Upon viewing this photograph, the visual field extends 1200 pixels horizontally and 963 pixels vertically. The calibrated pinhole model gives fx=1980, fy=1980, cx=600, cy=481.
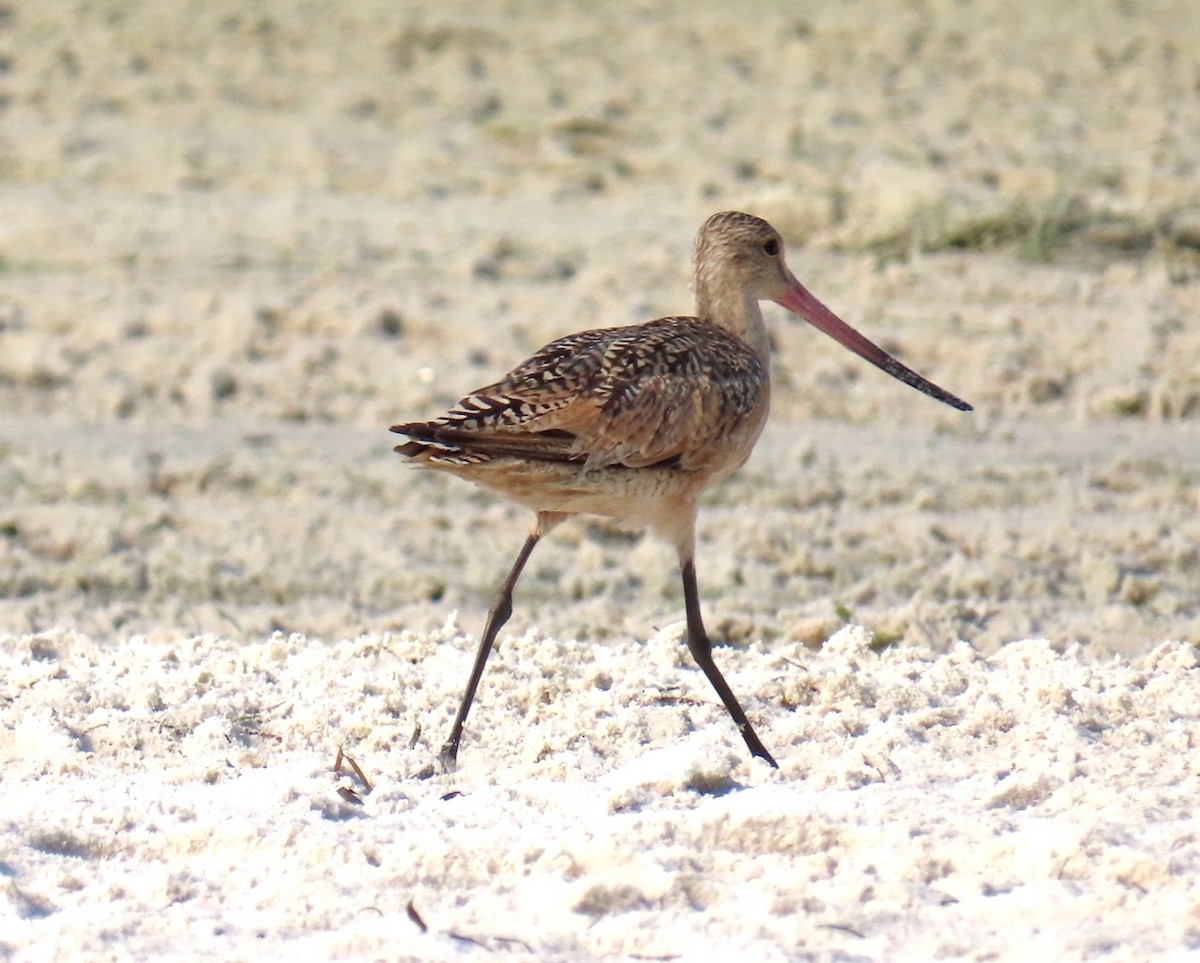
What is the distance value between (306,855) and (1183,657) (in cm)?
219

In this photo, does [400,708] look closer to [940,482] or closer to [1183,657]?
[1183,657]

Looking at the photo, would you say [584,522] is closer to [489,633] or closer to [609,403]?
[489,633]

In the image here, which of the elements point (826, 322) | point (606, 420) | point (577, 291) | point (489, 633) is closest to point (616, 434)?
point (606, 420)

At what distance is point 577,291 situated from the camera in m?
7.58

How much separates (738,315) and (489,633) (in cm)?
112

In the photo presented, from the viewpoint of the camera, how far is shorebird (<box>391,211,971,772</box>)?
402 centimetres

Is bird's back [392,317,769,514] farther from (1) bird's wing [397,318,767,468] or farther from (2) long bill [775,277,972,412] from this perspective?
(2) long bill [775,277,972,412]

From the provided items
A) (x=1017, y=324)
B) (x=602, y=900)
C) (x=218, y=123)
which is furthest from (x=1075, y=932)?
(x=218, y=123)

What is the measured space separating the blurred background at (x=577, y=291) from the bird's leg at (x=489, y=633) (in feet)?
3.05

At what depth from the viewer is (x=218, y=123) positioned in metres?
9.63

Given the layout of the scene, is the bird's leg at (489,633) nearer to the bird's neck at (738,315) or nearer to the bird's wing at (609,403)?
the bird's wing at (609,403)

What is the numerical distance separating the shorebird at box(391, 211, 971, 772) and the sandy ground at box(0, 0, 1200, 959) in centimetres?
37

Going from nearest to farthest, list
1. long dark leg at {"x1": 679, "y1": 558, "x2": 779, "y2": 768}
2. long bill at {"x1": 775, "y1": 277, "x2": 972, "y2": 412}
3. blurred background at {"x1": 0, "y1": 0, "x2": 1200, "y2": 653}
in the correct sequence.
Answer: long dark leg at {"x1": 679, "y1": 558, "x2": 779, "y2": 768} < long bill at {"x1": 775, "y1": 277, "x2": 972, "y2": 412} < blurred background at {"x1": 0, "y1": 0, "x2": 1200, "y2": 653}

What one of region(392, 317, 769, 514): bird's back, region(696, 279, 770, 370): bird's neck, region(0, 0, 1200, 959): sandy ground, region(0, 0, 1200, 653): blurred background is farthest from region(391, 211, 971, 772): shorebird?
region(0, 0, 1200, 653): blurred background
